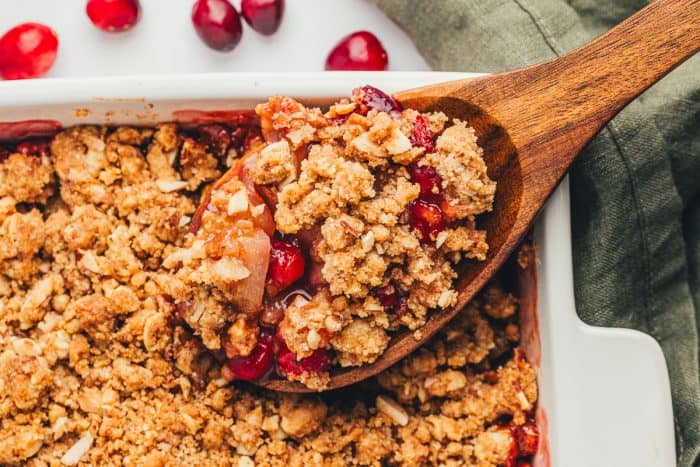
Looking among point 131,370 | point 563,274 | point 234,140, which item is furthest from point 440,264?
point 131,370

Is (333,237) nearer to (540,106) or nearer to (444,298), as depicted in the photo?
(444,298)

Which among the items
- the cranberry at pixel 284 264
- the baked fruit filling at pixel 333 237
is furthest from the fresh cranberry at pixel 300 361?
the cranberry at pixel 284 264

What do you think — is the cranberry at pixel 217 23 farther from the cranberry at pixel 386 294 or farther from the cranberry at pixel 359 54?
the cranberry at pixel 386 294

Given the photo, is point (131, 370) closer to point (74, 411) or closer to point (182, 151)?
point (74, 411)

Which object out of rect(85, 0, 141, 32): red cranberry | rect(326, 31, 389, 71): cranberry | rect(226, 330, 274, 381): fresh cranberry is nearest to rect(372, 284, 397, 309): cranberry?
rect(226, 330, 274, 381): fresh cranberry

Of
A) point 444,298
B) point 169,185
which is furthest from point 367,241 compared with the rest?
point 169,185

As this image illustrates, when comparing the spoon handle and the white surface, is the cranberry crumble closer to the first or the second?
the spoon handle
